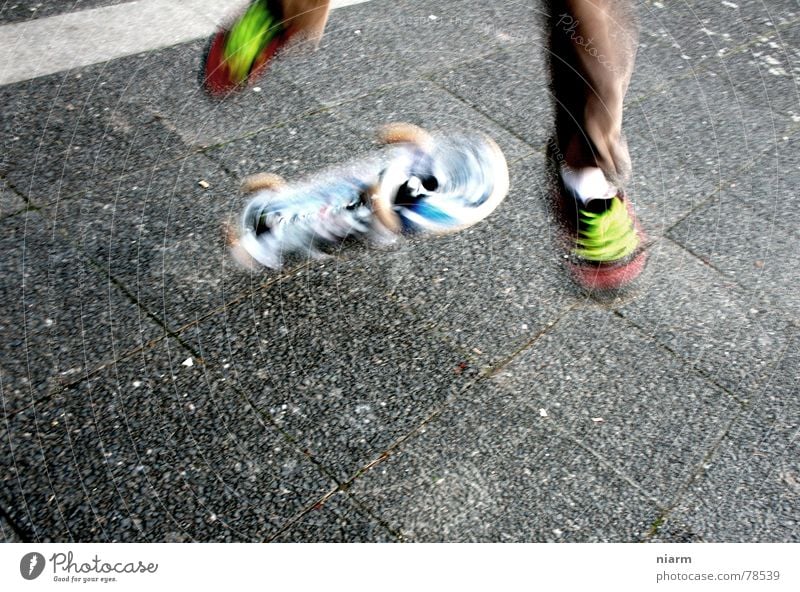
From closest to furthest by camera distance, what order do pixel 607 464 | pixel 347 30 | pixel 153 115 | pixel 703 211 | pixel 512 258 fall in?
1. pixel 607 464
2. pixel 512 258
3. pixel 703 211
4. pixel 153 115
5. pixel 347 30

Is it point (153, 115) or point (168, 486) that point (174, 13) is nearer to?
point (153, 115)

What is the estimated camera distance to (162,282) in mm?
2521

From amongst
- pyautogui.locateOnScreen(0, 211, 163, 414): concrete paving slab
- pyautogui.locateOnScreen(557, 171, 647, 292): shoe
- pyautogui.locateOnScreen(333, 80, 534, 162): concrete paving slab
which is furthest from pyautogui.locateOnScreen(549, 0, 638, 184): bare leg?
pyautogui.locateOnScreen(0, 211, 163, 414): concrete paving slab

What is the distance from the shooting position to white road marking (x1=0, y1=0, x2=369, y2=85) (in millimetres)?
3365

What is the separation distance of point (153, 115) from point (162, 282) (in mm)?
880

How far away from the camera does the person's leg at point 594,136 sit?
2.52m

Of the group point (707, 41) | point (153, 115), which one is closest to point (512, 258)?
point (153, 115)

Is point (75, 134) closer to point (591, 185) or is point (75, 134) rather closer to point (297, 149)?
point (297, 149)

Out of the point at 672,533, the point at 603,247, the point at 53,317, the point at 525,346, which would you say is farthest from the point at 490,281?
the point at 53,317

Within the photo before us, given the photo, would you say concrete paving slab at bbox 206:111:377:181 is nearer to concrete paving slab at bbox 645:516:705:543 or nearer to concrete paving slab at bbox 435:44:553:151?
concrete paving slab at bbox 435:44:553:151

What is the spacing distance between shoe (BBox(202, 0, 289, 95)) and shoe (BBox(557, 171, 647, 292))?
112 centimetres

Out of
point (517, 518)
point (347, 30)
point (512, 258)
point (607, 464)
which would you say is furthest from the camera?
point (347, 30)

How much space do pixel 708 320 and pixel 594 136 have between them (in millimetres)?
640

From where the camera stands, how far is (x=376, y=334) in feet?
7.98
